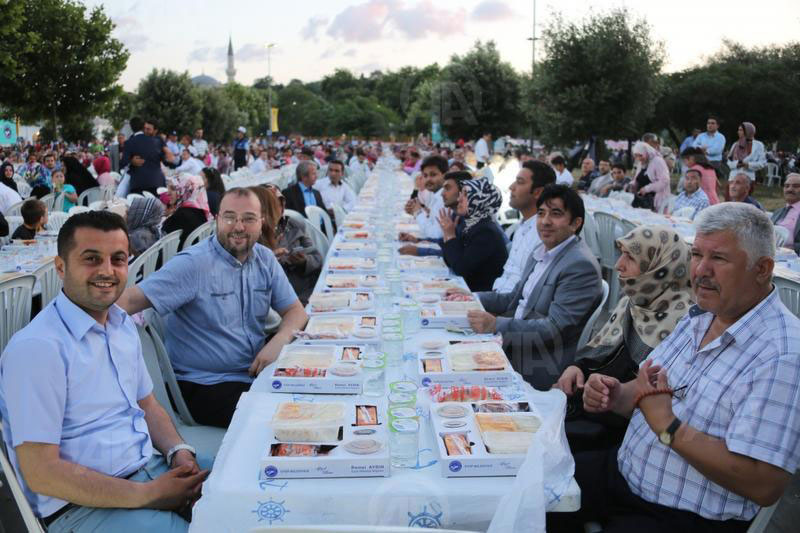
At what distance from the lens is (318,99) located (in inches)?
2879

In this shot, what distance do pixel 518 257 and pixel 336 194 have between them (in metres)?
5.44

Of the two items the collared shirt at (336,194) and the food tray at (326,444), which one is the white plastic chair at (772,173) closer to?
the collared shirt at (336,194)

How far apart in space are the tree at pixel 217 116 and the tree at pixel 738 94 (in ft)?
84.0

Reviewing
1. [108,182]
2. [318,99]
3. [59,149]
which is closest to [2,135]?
[59,149]

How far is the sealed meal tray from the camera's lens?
1.94 metres

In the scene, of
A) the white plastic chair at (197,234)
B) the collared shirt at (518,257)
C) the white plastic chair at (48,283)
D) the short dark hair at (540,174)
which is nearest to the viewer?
the white plastic chair at (48,283)

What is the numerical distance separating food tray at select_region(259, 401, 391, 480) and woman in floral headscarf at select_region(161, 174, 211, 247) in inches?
153

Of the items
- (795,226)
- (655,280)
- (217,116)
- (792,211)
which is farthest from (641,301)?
(217,116)

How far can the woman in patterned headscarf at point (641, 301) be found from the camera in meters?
2.77

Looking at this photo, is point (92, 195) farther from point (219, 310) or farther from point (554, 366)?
point (554, 366)

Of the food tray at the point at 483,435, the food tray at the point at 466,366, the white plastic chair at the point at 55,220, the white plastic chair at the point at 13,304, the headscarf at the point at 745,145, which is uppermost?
the headscarf at the point at 745,145

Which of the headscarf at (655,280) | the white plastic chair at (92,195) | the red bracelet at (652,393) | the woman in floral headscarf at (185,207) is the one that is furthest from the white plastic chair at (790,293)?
the white plastic chair at (92,195)

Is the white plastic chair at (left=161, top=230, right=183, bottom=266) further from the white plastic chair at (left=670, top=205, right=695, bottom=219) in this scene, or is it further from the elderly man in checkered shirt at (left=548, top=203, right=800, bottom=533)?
the white plastic chair at (left=670, top=205, right=695, bottom=219)

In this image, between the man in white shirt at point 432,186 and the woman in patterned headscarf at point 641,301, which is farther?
the man in white shirt at point 432,186
